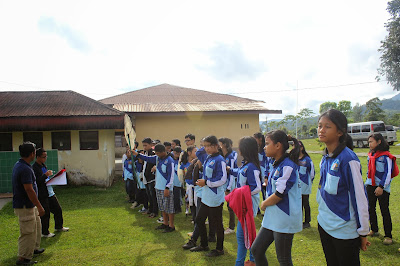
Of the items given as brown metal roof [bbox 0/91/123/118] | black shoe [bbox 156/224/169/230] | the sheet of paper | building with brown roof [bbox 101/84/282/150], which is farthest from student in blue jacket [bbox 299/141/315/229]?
building with brown roof [bbox 101/84/282/150]

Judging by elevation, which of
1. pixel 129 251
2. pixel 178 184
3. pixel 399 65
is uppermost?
pixel 399 65

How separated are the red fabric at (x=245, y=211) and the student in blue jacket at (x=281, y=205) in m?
0.43

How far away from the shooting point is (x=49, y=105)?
39.4 feet

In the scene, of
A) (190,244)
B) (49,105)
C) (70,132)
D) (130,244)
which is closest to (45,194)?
(130,244)

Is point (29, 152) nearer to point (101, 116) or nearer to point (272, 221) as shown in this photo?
point (272, 221)

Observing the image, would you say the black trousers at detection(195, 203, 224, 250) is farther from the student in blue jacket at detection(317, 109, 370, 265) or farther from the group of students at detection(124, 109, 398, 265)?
the student in blue jacket at detection(317, 109, 370, 265)

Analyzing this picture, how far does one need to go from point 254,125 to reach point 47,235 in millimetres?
12328

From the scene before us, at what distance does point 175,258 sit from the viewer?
468 centimetres

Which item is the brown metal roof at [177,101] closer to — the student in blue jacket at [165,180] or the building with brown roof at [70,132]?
the building with brown roof at [70,132]

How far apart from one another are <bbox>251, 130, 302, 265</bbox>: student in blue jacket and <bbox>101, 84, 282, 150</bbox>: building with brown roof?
1156 centimetres

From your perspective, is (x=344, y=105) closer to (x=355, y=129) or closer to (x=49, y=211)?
(x=355, y=129)

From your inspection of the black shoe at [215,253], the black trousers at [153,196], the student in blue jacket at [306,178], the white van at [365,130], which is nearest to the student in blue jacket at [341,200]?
the black shoe at [215,253]

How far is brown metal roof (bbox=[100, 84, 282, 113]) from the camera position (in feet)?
49.6

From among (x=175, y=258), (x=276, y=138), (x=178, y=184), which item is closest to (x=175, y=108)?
(x=178, y=184)
